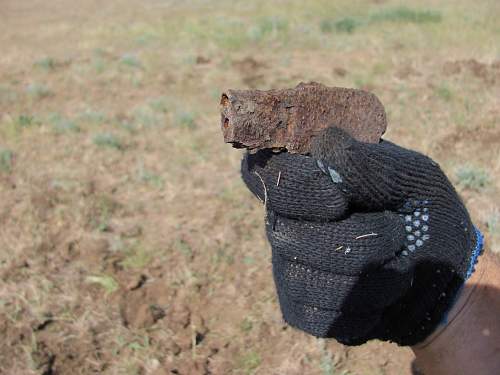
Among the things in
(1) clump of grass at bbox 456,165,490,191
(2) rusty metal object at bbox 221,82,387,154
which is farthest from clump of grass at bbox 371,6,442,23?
(2) rusty metal object at bbox 221,82,387,154

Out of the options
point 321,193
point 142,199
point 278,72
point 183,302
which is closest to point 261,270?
point 183,302

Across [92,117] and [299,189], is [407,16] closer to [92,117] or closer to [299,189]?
[92,117]

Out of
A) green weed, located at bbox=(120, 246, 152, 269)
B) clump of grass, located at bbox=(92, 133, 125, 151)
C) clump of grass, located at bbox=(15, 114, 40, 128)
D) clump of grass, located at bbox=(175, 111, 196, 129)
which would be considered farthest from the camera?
clump of grass, located at bbox=(175, 111, 196, 129)

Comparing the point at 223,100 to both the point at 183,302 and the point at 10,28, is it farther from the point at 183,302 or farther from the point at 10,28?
the point at 10,28

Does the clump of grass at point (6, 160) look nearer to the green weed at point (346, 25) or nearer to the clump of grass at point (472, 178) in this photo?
the clump of grass at point (472, 178)

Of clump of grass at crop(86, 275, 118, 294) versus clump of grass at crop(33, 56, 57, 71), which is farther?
clump of grass at crop(33, 56, 57, 71)

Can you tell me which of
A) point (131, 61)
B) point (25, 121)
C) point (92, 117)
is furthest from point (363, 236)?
point (131, 61)

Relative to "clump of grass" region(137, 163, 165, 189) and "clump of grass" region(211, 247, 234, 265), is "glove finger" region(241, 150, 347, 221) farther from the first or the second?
"clump of grass" region(137, 163, 165, 189)
